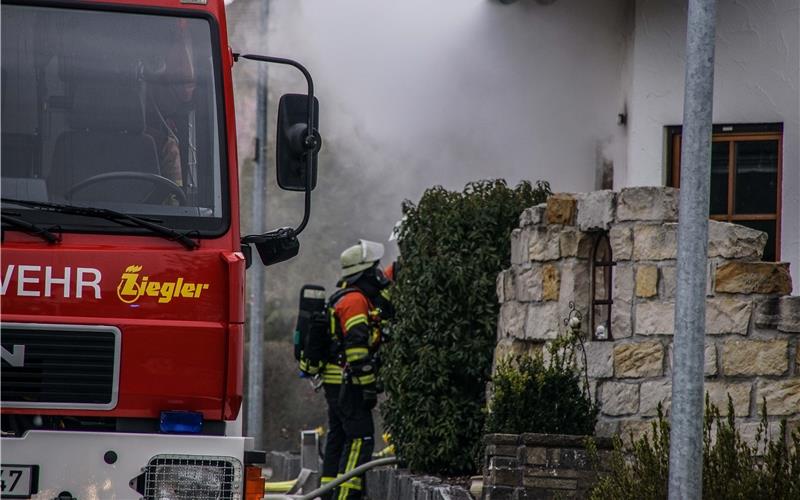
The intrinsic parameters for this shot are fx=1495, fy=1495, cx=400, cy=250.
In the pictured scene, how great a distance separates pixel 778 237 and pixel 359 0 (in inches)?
202

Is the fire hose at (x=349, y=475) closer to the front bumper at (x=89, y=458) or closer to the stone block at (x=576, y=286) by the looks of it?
the stone block at (x=576, y=286)

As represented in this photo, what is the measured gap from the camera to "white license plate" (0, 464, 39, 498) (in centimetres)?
A: 556

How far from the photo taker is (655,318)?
8.48m

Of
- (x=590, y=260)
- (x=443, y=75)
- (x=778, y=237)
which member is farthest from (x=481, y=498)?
(x=443, y=75)

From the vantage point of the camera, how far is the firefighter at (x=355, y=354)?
37.1ft

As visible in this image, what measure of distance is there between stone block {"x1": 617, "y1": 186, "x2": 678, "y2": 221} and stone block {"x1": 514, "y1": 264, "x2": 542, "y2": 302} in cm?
92

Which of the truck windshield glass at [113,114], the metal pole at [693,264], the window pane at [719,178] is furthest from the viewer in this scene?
the window pane at [719,178]

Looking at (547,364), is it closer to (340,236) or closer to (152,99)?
(152,99)

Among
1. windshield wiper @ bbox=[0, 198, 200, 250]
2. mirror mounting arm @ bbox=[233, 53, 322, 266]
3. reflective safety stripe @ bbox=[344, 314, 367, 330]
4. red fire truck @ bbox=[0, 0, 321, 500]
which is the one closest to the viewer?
A: red fire truck @ bbox=[0, 0, 321, 500]

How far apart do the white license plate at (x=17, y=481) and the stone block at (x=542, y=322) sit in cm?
433

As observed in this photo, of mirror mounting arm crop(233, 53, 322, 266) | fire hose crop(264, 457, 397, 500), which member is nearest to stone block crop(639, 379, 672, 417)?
mirror mounting arm crop(233, 53, 322, 266)

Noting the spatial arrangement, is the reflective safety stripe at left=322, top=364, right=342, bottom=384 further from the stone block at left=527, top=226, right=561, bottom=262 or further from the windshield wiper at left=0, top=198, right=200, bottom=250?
the windshield wiper at left=0, top=198, right=200, bottom=250

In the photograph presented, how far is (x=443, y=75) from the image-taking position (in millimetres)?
12984

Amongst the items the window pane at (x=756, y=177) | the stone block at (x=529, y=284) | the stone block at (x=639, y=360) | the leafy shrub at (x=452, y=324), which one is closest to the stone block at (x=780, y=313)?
the stone block at (x=639, y=360)
